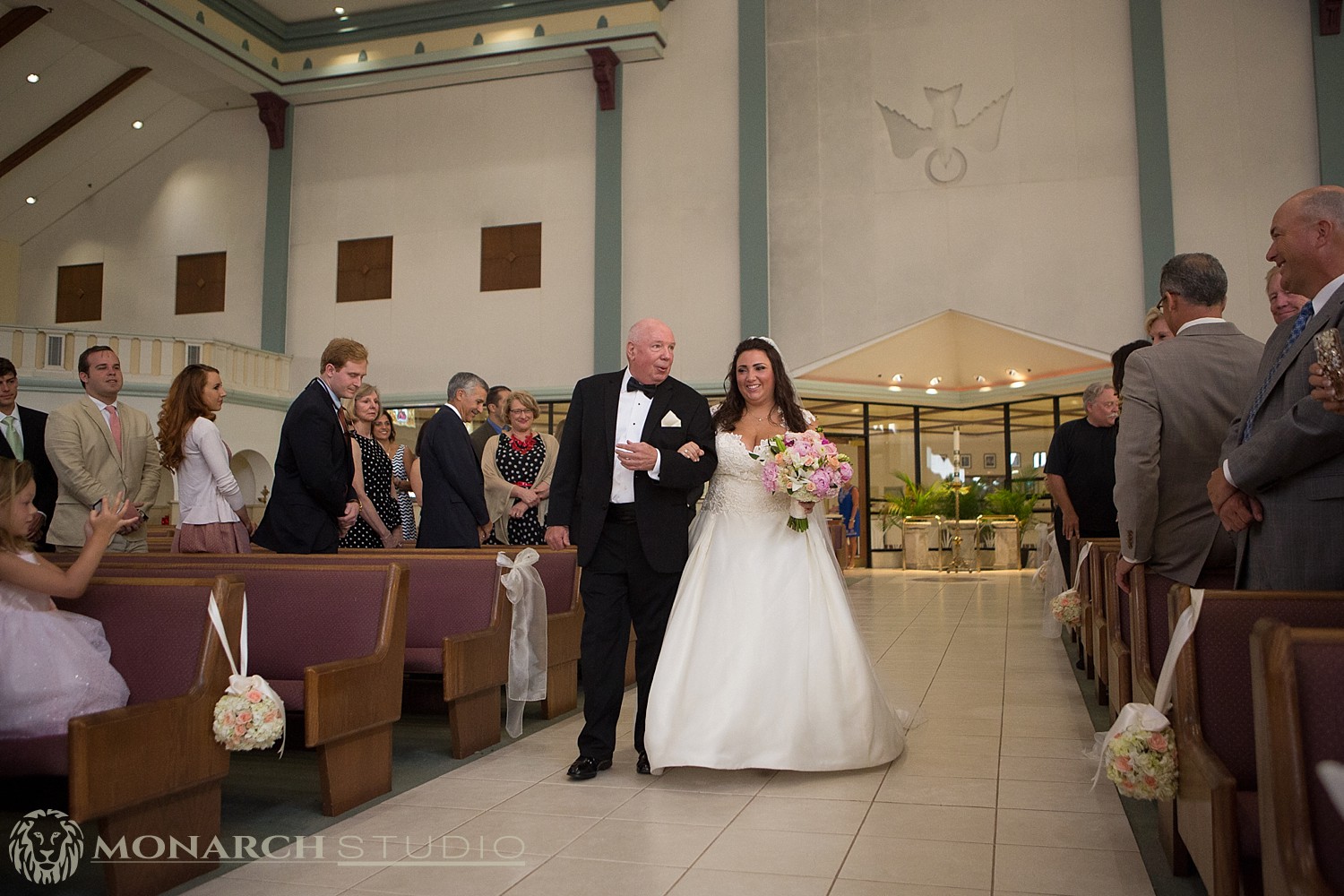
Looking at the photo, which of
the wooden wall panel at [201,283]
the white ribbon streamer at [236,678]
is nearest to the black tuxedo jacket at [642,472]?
the white ribbon streamer at [236,678]

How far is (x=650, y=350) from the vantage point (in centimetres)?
377

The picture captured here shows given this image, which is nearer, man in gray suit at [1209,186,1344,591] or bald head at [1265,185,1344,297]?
man in gray suit at [1209,186,1344,591]

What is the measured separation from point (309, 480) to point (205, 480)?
0.69 m

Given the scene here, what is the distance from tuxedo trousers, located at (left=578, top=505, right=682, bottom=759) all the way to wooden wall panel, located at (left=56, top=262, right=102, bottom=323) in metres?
15.5

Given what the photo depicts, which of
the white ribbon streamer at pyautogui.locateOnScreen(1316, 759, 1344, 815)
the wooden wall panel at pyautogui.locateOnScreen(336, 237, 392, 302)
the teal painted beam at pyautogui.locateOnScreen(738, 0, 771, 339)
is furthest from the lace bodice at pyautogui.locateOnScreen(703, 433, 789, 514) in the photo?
the wooden wall panel at pyautogui.locateOnScreen(336, 237, 392, 302)

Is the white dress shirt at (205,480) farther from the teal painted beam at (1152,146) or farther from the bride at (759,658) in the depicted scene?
the teal painted beam at (1152,146)

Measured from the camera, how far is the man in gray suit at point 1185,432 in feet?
10.2

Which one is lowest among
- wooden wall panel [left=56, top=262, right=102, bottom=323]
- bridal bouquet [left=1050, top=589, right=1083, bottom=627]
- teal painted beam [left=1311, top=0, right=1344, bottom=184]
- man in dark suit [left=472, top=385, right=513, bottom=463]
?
bridal bouquet [left=1050, top=589, right=1083, bottom=627]

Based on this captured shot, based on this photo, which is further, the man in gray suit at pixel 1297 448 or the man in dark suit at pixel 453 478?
the man in dark suit at pixel 453 478

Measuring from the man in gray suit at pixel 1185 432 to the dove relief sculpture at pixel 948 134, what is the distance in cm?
1070

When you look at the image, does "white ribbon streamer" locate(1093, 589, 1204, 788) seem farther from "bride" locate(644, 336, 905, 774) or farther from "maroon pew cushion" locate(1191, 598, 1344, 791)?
"bride" locate(644, 336, 905, 774)

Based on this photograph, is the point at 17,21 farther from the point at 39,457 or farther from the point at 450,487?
the point at 450,487

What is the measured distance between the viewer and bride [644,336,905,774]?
3477mm

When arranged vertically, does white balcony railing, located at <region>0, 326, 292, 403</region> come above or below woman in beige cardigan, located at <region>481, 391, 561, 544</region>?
above
